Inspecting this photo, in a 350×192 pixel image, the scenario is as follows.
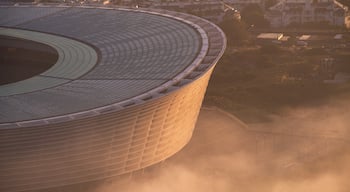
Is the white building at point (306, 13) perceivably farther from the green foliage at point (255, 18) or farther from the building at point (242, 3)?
the building at point (242, 3)

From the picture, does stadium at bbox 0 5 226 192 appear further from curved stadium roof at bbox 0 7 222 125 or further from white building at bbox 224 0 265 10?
white building at bbox 224 0 265 10

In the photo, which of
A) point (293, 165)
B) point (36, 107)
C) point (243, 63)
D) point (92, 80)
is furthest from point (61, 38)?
point (243, 63)

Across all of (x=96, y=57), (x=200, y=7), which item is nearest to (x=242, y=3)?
(x=200, y=7)

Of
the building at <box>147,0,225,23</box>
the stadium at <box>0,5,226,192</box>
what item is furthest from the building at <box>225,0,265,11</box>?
the stadium at <box>0,5,226,192</box>

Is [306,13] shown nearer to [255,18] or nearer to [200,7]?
[255,18]

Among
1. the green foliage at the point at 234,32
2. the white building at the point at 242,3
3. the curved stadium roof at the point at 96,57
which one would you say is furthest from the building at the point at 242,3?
the curved stadium roof at the point at 96,57

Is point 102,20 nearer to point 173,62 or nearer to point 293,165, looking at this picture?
point 173,62

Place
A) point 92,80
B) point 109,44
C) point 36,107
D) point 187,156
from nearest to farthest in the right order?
1. point 36,107
2. point 92,80
3. point 109,44
4. point 187,156
